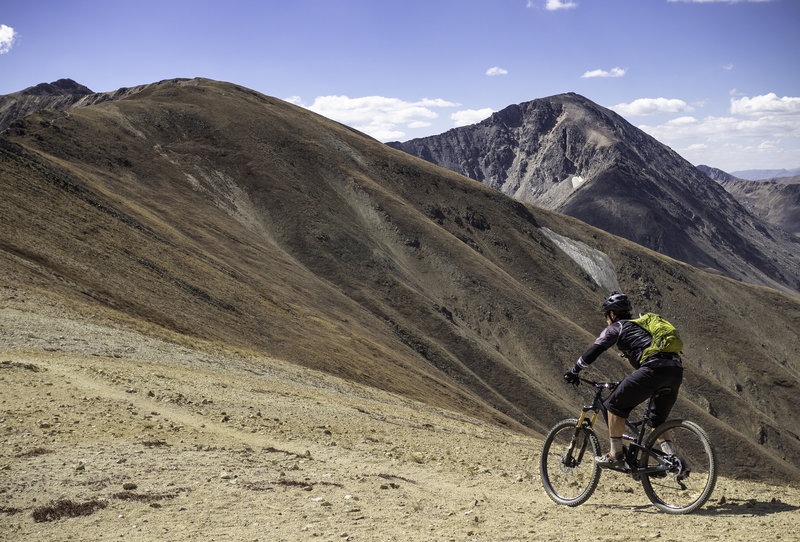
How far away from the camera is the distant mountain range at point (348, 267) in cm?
3753

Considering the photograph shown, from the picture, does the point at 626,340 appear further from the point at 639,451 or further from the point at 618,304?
the point at 639,451

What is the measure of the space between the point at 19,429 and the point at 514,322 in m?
70.2

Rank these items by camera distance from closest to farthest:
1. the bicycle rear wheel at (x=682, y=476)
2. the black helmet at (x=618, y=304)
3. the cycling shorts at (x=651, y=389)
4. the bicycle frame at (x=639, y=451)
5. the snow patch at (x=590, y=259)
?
the bicycle rear wheel at (x=682, y=476)
the cycling shorts at (x=651, y=389)
the bicycle frame at (x=639, y=451)
the black helmet at (x=618, y=304)
the snow patch at (x=590, y=259)

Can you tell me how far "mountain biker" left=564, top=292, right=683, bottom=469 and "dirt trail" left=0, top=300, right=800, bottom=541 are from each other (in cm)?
94

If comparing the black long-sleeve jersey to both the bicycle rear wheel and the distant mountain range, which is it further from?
the distant mountain range

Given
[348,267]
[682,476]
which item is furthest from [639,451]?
[348,267]

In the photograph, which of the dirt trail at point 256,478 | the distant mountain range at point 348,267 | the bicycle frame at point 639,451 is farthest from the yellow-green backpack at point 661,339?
the distant mountain range at point 348,267

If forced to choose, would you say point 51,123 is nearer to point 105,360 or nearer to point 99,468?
point 105,360

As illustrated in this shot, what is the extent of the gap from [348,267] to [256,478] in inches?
2623

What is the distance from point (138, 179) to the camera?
246 ft

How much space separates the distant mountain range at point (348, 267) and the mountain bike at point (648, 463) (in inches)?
854

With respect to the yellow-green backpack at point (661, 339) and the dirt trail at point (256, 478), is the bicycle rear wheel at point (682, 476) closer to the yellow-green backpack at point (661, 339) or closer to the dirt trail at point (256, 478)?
the dirt trail at point (256, 478)

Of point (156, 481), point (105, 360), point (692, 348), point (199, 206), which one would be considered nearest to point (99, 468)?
point (156, 481)

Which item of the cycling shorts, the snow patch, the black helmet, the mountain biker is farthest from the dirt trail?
the snow patch
